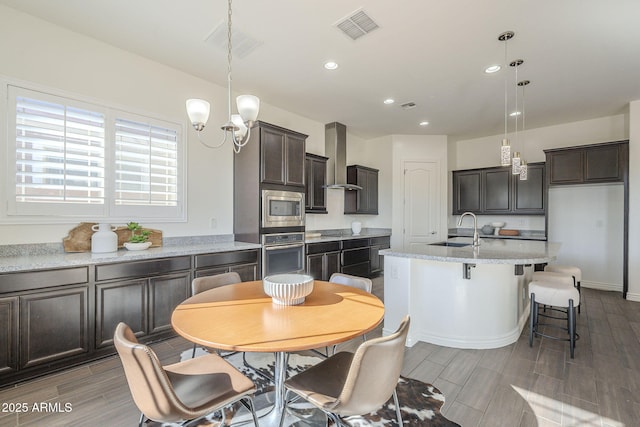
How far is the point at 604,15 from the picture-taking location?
98.3 inches

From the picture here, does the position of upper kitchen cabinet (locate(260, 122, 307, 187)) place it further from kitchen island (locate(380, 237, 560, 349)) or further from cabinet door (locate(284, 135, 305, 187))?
kitchen island (locate(380, 237, 560, 349))

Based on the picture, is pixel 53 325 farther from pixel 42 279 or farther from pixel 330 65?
pixel 330 65

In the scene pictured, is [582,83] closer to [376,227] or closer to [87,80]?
[376,227]

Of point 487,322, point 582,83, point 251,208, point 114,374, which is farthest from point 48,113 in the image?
point 582,83

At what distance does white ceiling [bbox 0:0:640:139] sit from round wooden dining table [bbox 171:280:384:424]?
2.34 metres

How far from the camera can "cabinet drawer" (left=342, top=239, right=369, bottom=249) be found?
507cm

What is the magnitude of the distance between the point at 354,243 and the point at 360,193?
1.19 m

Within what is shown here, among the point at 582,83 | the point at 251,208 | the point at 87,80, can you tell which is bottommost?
the point at 251,208

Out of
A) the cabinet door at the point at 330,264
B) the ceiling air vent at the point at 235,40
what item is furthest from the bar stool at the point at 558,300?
the ceiling air vent at the point at 235,40

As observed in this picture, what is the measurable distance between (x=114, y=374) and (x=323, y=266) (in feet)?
9.47

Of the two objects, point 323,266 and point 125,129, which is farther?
point 323,266

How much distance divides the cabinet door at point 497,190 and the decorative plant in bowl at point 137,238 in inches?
234

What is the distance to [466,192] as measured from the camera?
6.17 meters

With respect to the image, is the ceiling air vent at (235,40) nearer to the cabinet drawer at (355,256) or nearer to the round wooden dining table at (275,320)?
the round wooden dining table at (275,320)
